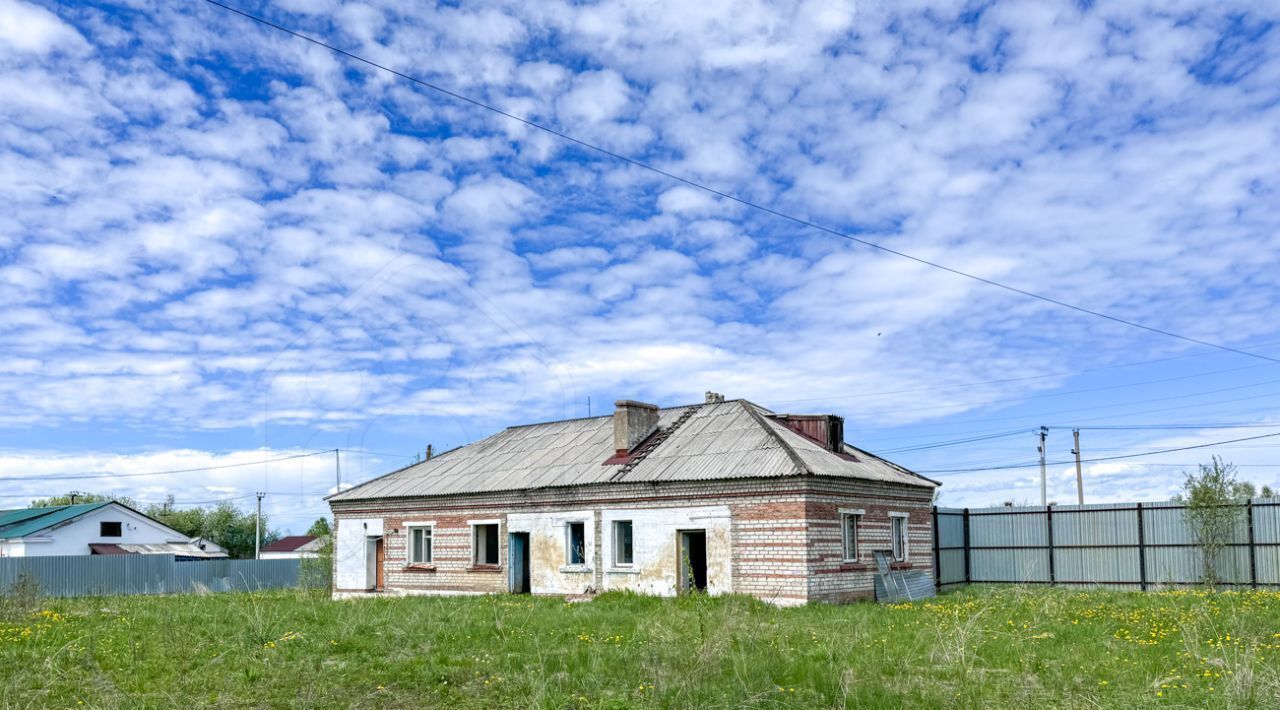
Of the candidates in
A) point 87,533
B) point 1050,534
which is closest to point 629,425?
point 1050,534

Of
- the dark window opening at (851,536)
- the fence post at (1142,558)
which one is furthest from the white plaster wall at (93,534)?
the fence post at (1142,558)

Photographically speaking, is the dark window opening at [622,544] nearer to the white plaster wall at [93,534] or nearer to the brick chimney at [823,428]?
the brick chimney at [823,428]

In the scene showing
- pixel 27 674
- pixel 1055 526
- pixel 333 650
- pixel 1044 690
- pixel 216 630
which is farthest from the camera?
pixel 1055 526

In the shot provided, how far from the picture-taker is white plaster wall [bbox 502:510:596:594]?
86.5 ft

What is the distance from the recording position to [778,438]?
24.8m

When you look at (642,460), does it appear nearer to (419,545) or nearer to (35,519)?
(419,545)

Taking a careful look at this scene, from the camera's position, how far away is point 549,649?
14023mm

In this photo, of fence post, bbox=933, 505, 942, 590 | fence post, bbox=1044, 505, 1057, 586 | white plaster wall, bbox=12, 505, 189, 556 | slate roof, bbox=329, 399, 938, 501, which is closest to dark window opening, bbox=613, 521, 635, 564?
slate roof, bbox=329, 399, 938, 501

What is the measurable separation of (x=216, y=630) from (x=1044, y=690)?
12.0 m

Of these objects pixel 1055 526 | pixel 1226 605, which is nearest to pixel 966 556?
pixel 1055 526

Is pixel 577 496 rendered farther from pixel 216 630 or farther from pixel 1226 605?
pixel 1226 605

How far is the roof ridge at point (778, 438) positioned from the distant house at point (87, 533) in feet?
104

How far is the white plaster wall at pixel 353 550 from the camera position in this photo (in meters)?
32.4

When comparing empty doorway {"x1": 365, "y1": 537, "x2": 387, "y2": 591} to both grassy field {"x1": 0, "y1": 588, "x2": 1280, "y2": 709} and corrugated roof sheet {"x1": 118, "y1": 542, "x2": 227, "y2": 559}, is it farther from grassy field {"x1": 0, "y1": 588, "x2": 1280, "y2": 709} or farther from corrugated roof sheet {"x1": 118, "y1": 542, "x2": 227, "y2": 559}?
corrugated roof sheet {"x1": 118, "y1": 542, "x2": 227, "y2": 559}
